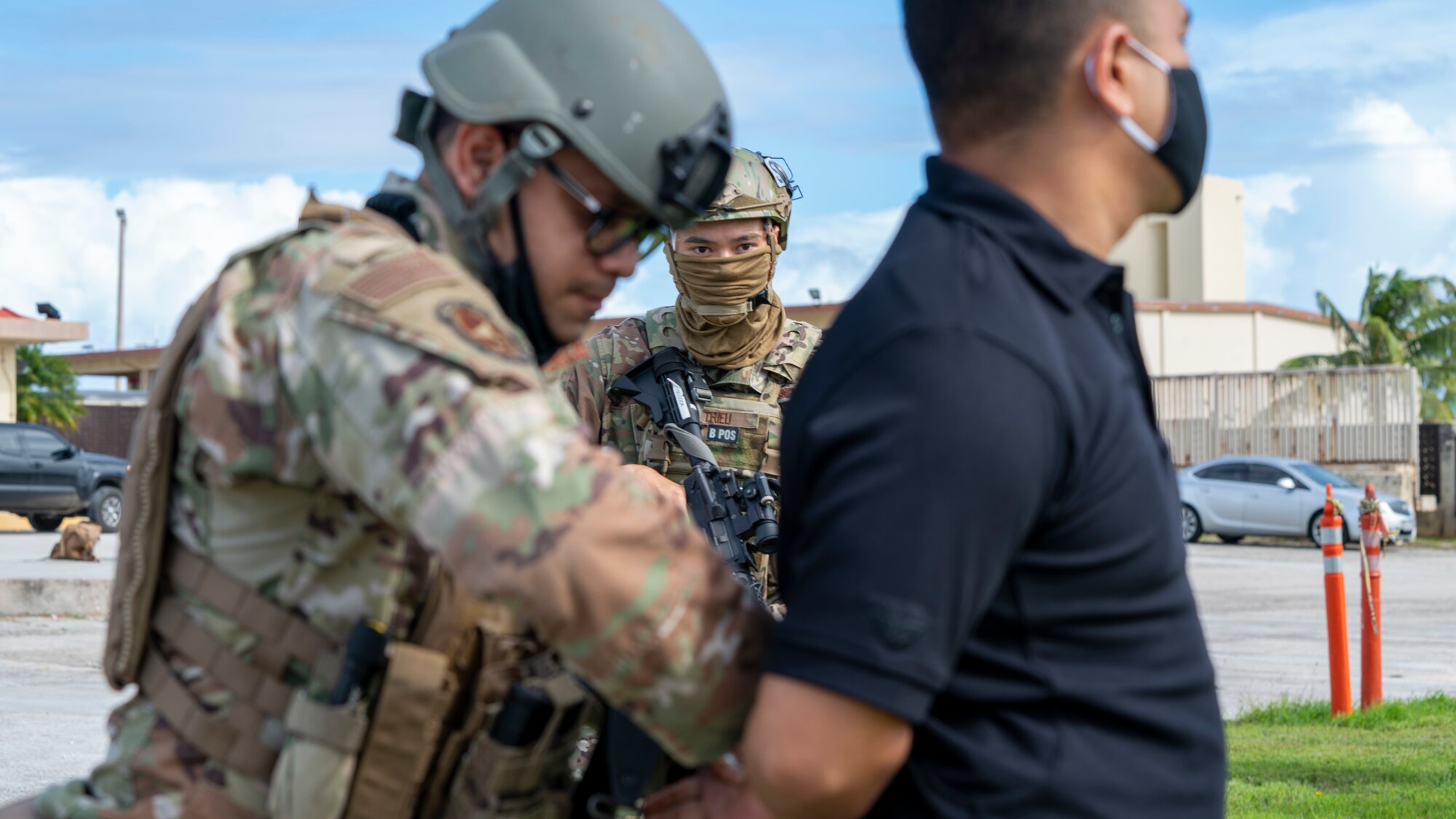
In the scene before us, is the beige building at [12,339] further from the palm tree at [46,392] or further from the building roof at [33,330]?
the palm tree at [46,392]

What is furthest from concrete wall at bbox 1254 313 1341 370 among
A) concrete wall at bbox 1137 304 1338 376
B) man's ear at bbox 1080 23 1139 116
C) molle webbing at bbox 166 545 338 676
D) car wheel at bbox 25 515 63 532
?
molle webbing at bbox 166 545 338 676

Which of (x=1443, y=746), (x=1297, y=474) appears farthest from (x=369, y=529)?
(x=1297, y=474)

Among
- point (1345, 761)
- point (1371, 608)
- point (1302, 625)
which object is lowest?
point (1302, 625)

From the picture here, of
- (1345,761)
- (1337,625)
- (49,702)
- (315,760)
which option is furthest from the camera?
(1337,625)

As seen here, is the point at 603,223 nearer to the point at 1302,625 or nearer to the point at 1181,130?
the point at 1181,130

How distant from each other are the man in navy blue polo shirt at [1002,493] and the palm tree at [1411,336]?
1366 inches

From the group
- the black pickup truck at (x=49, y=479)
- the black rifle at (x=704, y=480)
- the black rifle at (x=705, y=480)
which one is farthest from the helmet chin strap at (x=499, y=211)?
the black pickup truck at (x=49, y=479)

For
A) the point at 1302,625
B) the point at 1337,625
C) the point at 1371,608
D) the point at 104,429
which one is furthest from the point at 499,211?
the point at 104,429

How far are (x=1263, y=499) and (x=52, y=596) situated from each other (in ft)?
61.2

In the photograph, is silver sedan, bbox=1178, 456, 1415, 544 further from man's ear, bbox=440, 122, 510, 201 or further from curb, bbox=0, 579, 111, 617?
man's ear, bbox=440, 122, 510, 201

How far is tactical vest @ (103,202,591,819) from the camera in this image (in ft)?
5.83

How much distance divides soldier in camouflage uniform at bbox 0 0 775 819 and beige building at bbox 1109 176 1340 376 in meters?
25.9

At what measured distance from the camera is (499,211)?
1908mm

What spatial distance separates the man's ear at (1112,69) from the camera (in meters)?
1.85
